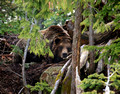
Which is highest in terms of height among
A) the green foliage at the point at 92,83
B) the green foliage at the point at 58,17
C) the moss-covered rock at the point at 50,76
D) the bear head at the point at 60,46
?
the green foliage at the point at 58,17

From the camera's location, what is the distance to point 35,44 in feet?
18.2

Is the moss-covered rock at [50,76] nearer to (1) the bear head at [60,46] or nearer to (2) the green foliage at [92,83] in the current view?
(1) the bear head at [60,46]

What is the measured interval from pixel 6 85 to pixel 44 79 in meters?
1.95

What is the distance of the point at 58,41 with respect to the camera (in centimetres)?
913

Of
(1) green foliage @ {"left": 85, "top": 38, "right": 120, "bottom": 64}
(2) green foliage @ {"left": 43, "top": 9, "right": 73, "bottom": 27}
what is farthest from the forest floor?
(1) green foliage @ {"left": 85, "top": 38, "right": 120, "bottom": 64}

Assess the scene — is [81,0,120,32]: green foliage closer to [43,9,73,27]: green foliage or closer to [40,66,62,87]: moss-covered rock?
[43,9,73,27]: green foliage

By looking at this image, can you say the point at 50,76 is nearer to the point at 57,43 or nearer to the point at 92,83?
the point at 57,43

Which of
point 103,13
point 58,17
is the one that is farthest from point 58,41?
point 103,13

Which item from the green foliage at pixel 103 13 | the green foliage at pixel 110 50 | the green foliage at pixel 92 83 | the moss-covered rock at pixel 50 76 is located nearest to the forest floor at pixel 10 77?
the moss-covered rock at pixel 50 76

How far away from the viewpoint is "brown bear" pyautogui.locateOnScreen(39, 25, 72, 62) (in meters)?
8.65

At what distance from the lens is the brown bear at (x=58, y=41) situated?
28.4ft

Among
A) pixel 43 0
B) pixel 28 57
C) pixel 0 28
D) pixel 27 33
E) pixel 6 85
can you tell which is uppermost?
pixel 43 0

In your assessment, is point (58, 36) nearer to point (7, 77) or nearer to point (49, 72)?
point (49, 72)

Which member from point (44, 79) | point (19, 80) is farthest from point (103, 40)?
point (19, 80)
